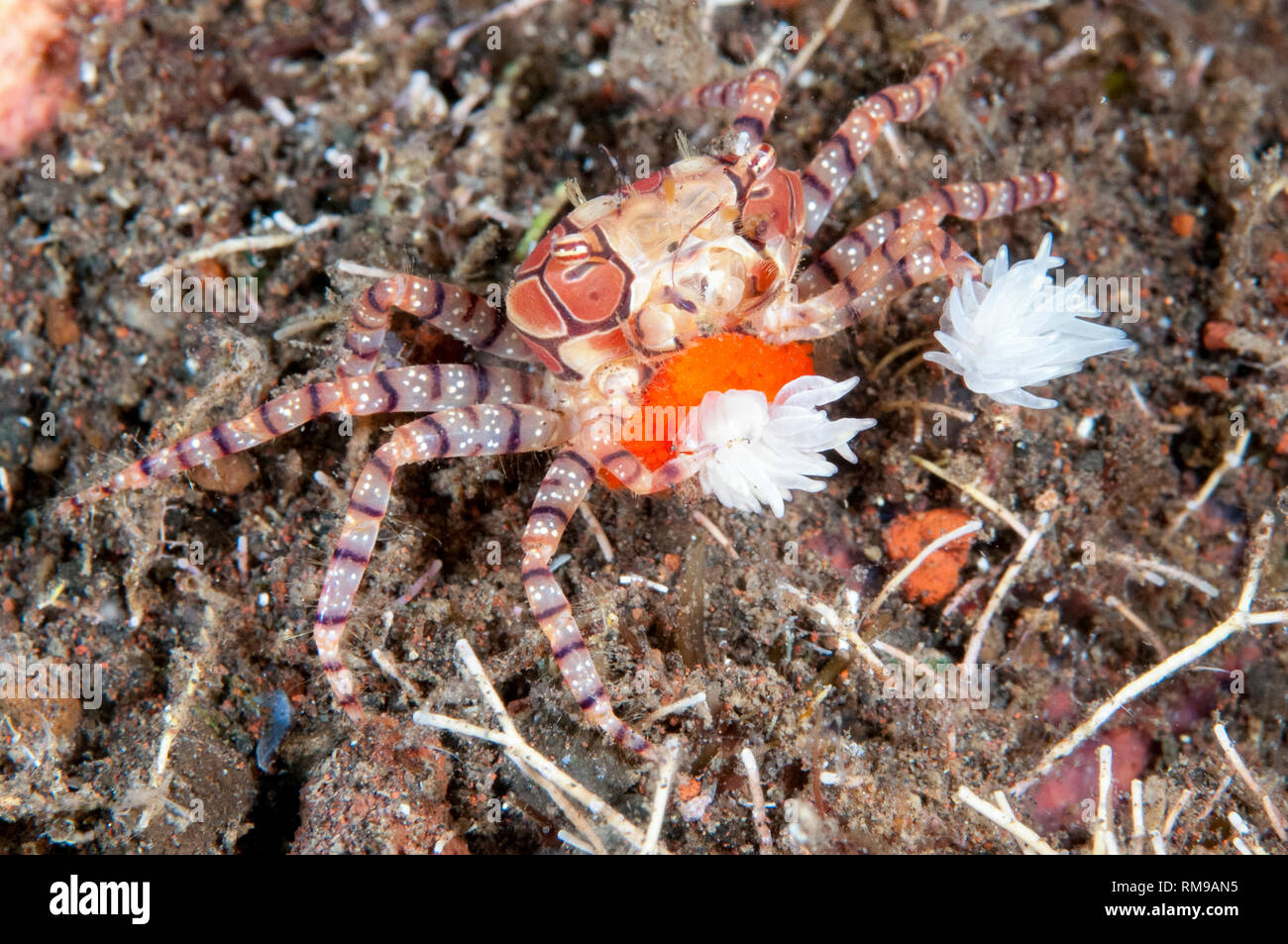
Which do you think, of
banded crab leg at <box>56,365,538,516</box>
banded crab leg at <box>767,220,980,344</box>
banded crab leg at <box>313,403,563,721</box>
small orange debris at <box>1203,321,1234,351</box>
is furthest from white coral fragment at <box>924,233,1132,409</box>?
banded crab leg at <box>56,365,538,516</box>

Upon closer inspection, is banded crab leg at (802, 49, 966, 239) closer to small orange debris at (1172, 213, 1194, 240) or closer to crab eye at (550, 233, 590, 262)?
crab eye at (550, 233, 590, 262)

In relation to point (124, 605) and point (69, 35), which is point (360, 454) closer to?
point (124, 605)

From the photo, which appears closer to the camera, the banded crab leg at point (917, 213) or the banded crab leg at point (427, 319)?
the banded crab leg at point (427, 319)

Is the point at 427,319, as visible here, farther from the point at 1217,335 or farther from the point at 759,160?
the point at 1217,335

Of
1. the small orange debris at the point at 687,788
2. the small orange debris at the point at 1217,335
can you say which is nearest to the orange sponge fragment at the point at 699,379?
the small orange debris at the point at 687,788

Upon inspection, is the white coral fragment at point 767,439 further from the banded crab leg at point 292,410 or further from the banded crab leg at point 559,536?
the banded crab leg at point 292,410

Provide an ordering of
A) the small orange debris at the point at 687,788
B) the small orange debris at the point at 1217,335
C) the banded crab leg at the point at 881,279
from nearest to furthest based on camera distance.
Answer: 1. the small orange debris at the point at 687,788
2. the banded crab leg at the point at 881,279
3. the small orange debris at the point at 1217,335

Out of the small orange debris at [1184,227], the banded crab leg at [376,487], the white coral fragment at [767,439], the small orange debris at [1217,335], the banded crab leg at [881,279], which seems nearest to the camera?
the white coral fragment at [767,439]
